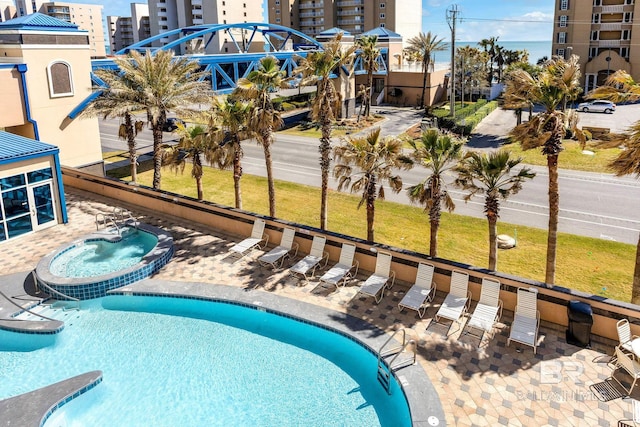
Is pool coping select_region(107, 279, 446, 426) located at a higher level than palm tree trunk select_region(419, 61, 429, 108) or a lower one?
lower

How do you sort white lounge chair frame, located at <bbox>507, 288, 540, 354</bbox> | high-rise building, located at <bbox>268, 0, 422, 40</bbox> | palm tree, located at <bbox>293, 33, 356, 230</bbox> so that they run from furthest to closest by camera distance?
high-rise building, located at <bbox>268, 0, 422, 40</bbox>
palm tree, located at <bbox>293, 33, 356, 230</bbox>
white lounge chair frame, located at <bbox>507, 288, 540, 354</bbox>

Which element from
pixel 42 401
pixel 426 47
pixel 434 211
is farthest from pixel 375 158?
pixel 426 47

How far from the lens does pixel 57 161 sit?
836 inches

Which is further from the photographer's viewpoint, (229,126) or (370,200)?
(229,126)

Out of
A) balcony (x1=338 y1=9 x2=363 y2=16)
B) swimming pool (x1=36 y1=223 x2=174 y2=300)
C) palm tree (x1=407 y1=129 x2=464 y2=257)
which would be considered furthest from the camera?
balcony (x1=338 y1=9 x2=363 y2=16)

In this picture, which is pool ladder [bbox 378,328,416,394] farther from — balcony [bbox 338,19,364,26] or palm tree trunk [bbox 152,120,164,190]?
balcony [bbox 338,19,364,26]

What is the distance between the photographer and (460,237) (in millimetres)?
20578

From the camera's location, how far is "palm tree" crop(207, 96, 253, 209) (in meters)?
19.1

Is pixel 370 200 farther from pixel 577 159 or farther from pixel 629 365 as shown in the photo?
pixel 577 159

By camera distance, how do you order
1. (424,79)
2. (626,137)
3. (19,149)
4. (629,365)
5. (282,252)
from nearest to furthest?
(629,365) < (626,137) < (282,252) < (19,149) < (424,79)

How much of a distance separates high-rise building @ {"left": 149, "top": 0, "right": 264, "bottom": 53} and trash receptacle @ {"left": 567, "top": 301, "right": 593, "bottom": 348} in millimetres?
75992

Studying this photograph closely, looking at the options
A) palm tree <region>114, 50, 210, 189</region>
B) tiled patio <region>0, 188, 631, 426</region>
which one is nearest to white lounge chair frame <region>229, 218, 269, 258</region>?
tiled patio <region>0, 188, 631, 426</region>

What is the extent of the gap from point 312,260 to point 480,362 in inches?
263

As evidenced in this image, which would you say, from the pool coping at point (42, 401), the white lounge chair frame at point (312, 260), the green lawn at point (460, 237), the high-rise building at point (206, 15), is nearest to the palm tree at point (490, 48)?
the high-rise building at point (206, 15)
